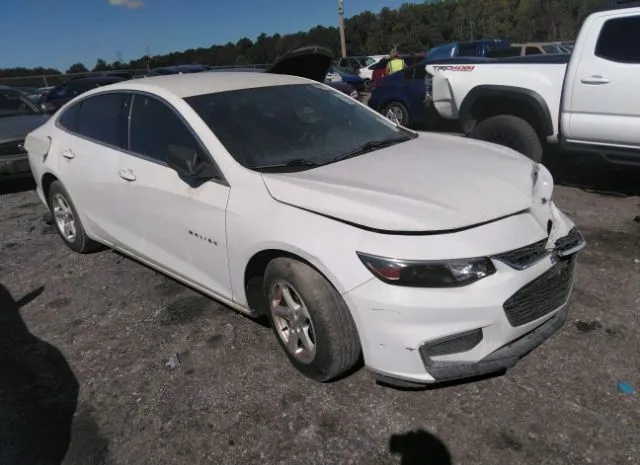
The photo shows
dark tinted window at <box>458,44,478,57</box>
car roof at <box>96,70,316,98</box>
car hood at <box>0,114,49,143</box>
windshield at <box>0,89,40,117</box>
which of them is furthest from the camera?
dark tinted window at <box>458,44,478,57</box>

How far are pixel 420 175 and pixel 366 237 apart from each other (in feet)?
2.08

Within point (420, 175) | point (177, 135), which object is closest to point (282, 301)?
point (420, 175)

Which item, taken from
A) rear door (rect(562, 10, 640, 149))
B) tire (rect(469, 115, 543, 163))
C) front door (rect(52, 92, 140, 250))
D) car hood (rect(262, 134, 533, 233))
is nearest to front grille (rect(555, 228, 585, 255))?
car hood (rect(262, 134, 533, 233))

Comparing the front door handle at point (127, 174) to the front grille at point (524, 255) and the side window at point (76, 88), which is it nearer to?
the front grille at point (524, 255)

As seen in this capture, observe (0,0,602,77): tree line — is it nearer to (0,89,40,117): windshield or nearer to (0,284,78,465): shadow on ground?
(0,89,40,117): windshield

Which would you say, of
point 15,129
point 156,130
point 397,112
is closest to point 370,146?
point 156,130

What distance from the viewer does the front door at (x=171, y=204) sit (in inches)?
122

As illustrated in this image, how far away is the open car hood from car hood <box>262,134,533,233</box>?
2.32 metres

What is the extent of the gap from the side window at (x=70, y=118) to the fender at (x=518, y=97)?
4.31 meters

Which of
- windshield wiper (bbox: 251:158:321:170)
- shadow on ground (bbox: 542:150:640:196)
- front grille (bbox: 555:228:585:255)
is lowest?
shadow on ground (bbox: 542:150:640:196)

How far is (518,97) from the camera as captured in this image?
5.97m

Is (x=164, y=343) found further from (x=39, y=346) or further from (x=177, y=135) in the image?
(x=177, y=135)

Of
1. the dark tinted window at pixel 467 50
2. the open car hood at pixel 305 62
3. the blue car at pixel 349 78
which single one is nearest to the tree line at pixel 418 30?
the blue car at pixel 349 78

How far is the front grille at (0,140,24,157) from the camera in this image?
24.1ft
